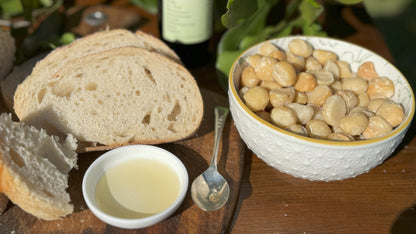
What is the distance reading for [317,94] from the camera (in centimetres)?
99

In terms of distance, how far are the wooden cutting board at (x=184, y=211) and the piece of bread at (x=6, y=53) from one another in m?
0.42

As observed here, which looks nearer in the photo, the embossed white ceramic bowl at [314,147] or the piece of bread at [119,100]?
the embossed white ceramic bowl at [314,147]

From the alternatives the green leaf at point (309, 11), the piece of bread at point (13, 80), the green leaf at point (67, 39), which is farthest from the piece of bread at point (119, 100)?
the green leaf at point (309, 11)

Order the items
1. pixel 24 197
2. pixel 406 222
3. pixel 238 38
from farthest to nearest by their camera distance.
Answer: pixel 238 38
pixel 406 222
pixel 24 197

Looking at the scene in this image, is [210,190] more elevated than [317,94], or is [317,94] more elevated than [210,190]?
[317,94]

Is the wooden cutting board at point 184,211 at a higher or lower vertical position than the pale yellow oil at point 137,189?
lower

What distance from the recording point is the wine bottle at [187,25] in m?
1.23

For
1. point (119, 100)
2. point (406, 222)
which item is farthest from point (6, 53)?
point (406, 222)

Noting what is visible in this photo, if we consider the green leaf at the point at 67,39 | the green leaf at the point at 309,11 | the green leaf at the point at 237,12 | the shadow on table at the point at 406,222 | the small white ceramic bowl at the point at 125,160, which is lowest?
the shadow on table at the point at 406,222

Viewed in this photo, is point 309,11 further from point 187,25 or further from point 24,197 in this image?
point 24,197

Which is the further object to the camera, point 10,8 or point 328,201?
point 10,8

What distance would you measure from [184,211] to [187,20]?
62 cm

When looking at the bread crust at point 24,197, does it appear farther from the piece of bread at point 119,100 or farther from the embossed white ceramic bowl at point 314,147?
the embossed white ceramic bowl at point 314,147

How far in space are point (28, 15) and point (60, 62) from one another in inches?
15.2
